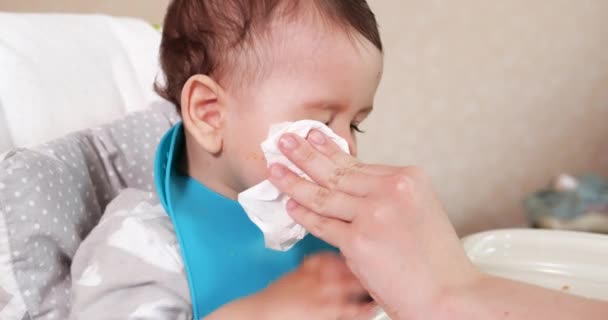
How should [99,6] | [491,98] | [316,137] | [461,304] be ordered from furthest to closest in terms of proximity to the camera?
[491,98]
[99,6]
[316,137]
[461,304]

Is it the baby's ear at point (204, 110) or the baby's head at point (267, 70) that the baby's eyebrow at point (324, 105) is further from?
the baby's ear at point (204, 110)

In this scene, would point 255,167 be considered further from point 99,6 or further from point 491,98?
point 491,98

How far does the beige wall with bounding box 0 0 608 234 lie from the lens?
1411 millimetres

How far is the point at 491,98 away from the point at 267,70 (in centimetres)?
109

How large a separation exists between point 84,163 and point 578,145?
1467mm

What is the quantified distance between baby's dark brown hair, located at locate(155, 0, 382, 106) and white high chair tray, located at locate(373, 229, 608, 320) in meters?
0.30

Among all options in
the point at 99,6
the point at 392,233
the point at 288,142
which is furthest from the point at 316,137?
the point at 99,6

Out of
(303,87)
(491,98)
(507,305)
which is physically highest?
(303,87)

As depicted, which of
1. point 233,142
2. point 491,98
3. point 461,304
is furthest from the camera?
point 491,98

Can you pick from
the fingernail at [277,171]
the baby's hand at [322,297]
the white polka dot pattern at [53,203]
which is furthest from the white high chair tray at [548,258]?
the white polka dot pattern at [53,203]

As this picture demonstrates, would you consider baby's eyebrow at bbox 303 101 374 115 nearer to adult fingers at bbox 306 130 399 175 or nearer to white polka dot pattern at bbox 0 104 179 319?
adult fingers at bbox 306 130 399 175

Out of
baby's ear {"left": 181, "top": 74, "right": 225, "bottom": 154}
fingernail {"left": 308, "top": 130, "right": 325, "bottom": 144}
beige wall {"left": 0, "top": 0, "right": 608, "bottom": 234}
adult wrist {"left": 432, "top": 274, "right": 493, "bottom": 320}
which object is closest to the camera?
adult wrist {"left": 432, "top": 274, "right": 493, "bottom": 320}

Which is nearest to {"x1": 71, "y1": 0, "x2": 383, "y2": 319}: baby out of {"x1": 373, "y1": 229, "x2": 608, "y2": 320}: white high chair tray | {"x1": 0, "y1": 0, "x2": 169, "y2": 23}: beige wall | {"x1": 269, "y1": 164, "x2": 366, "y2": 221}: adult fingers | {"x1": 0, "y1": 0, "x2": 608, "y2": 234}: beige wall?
{"x1": 269, "y1": 164, "x2": 366, "y2": 221}: adult fingers

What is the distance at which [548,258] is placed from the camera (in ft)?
2.16
